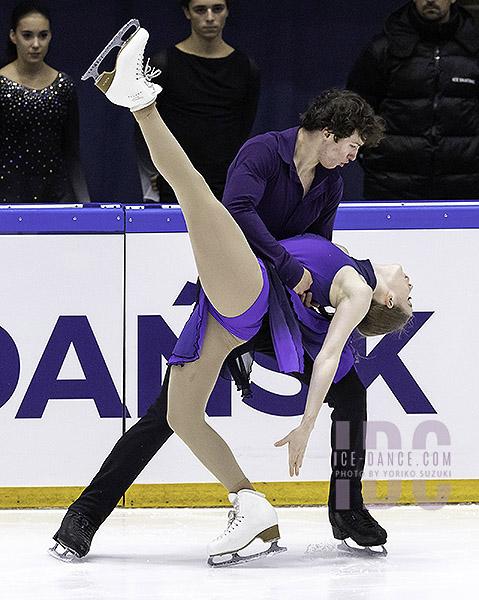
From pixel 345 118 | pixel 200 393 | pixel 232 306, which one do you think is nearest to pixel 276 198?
pixel 345 118

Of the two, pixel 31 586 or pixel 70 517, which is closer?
pixel 31 586

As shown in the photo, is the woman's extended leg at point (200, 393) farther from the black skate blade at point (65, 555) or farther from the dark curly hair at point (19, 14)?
the dark curly hair at point (19, 14)

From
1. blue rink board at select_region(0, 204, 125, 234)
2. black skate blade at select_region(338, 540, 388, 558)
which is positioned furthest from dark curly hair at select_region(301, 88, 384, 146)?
black skate blade at select_region(338, 540, 388, 558)

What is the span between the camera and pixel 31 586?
254cm

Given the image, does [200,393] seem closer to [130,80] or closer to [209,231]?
[209,231]

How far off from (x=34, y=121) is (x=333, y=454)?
1.80 m

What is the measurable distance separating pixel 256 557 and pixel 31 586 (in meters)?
0.62

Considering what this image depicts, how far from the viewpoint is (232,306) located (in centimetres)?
262

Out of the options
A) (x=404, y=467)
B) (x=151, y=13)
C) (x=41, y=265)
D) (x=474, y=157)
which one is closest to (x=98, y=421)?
(x=41, y=265)

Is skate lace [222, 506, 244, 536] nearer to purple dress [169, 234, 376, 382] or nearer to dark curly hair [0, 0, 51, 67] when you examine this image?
purple dress [169, 234, 376, 382]

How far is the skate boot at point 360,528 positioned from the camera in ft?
9.30

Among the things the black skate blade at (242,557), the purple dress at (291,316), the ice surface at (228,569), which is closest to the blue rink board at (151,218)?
the purple dress at (291,316)

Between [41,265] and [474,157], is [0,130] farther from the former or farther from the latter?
[474,157]

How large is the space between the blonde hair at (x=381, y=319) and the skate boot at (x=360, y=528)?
49cm
